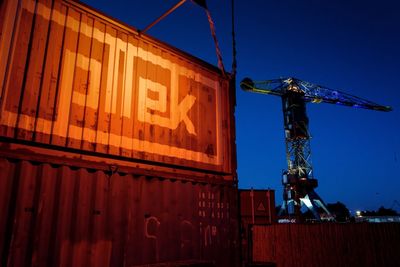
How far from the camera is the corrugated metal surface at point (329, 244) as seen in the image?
35.2 feet

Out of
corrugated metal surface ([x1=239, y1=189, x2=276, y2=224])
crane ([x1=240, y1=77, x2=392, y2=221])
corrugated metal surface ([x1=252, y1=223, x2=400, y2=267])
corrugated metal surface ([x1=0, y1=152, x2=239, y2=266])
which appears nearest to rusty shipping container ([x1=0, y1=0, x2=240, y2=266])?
corrugated metal surface ([x1=0, y1=152, x2=239, y2=266])

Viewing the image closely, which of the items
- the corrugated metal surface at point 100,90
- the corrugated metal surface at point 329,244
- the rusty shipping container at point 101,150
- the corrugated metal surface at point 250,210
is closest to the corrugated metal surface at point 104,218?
the rusty shipping container at point 101,150

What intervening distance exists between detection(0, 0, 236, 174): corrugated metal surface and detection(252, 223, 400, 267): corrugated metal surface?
6.50 meters

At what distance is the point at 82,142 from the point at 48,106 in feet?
2.68

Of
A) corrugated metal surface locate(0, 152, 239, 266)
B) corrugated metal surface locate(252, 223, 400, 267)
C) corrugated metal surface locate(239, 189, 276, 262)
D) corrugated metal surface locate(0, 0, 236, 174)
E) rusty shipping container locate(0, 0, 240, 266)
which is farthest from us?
corrugated metal surface locate(252, 223, 400, 267)

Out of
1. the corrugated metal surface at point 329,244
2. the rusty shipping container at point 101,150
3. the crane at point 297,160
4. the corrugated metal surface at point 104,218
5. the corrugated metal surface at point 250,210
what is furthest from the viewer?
the crane at point 297,160

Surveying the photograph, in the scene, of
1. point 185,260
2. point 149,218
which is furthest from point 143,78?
point 185,260

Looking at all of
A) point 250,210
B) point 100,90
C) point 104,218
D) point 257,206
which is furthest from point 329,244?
point 100,90

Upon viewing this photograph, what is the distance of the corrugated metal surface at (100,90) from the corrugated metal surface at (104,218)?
19.9 inches

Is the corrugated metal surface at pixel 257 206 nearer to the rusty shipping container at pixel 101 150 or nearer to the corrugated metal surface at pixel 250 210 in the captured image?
the corrugated metal surface at pixel 250 210

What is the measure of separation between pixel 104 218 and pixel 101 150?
1.21m

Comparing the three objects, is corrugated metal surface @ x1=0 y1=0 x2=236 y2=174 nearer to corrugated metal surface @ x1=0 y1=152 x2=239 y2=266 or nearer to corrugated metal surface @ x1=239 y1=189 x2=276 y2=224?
corrugated metal surface @ x1=0 y1=152 x2=239 y2=266

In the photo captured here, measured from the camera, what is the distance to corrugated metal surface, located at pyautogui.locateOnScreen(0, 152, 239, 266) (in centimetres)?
447

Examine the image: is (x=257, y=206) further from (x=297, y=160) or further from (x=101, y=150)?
(x=297, y=160)
